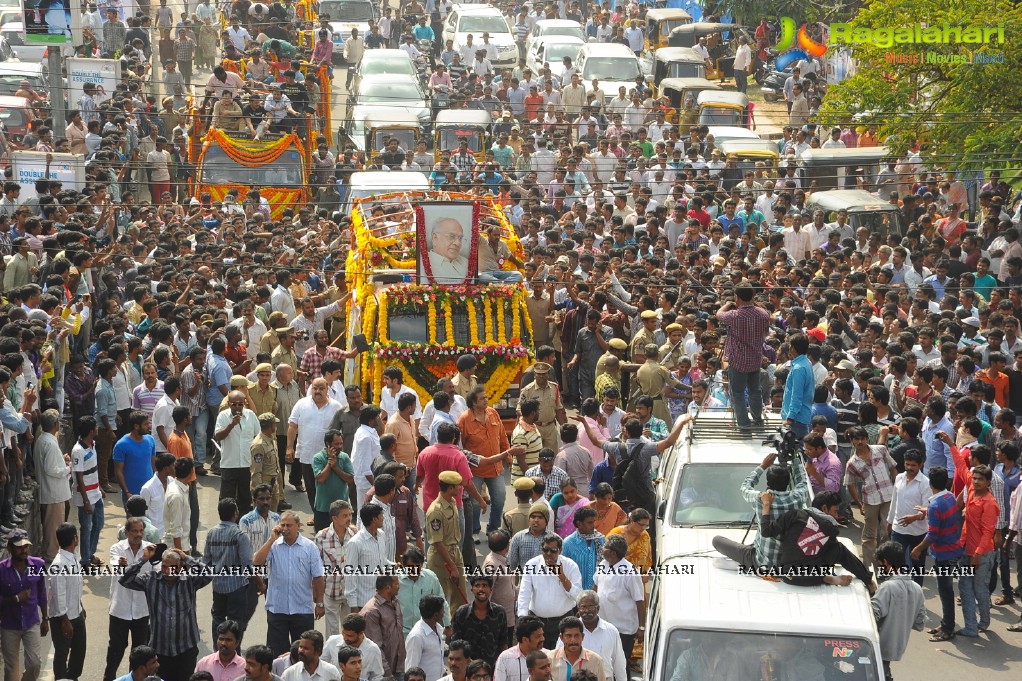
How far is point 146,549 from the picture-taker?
12211 mm

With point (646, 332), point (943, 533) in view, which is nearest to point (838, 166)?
point (646, 332)

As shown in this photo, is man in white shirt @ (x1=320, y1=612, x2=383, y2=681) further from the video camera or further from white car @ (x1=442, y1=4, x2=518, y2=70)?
white car @ (x1=442, y1=4, x2=518, y2=70)

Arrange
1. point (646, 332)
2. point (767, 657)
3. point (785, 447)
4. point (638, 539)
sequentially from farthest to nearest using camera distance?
point (646, 332) → point (638, 539) → point (785, 447) → point (767, 657)

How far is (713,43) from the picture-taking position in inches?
1626

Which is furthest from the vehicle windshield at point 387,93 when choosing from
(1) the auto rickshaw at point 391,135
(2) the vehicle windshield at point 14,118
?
(2) the vehicle windshield at point 14,118

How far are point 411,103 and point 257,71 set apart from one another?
3.43m

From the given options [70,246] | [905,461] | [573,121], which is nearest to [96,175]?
[70,246]

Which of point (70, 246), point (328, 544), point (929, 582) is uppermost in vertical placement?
point (70, 246)

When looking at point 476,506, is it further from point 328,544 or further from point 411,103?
point 411,103

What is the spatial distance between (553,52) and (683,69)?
140 inches

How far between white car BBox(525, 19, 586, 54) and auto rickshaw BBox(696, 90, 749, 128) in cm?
736

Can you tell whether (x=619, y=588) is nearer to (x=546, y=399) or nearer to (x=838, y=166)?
(x=546, y=399)

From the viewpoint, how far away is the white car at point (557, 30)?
41781 mm
